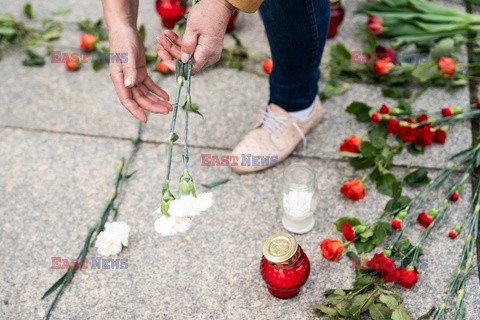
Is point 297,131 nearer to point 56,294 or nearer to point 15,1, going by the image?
point 56,294

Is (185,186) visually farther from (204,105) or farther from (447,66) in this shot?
(447,66)

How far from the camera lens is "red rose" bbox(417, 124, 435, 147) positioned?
1.94m

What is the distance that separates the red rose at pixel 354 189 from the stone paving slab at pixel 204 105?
265 mm

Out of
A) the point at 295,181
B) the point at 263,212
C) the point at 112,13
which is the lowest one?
the point at 263,212

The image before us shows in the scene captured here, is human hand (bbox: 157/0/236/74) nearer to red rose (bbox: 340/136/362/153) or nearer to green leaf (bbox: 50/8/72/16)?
red rose (bbox: 340/136/362/153)

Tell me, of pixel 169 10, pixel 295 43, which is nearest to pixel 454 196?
pixel 295 43

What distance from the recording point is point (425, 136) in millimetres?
1938

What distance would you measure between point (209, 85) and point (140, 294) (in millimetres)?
1064

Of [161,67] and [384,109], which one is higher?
[384,109]

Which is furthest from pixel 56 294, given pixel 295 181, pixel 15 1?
pixel 15 1

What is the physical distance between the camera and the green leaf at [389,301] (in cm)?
146

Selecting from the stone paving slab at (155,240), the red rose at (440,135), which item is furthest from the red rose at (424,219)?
the red rose at (440,135)

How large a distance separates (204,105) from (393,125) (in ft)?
2.62

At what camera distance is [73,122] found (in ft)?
7.36
